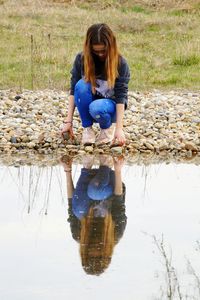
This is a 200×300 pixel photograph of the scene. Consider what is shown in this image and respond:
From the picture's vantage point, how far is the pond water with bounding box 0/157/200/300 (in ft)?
15.3

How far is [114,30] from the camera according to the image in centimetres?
1705

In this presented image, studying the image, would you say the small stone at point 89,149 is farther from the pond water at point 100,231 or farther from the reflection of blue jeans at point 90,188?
the reflection of blue jeans at point 90,188

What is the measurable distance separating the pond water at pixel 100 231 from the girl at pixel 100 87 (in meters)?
0.39

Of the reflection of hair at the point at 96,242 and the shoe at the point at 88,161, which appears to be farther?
the shoe at the point at 88,161

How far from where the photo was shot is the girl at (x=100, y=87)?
7398 mm

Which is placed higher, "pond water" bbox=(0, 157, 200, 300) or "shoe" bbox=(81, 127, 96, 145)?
"pond water" bbox=(0, 157, 200, 300)

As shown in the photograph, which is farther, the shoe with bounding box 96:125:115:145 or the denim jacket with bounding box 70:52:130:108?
the shoe with bounding box 96:125:115:145

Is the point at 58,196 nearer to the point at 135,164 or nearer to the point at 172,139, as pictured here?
the point at 135,164

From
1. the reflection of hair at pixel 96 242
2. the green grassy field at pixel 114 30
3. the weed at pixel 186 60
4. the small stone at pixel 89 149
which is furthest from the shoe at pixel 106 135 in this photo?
the weed at pixel 186 60

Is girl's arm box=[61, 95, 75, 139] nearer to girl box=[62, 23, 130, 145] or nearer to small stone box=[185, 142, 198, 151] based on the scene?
girl box=[62, 23, 130, 145]

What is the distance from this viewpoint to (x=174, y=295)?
4.53 metres

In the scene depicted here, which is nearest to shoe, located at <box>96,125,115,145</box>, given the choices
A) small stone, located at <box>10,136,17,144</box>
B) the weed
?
small stone, located at <box>10,136,17,144</box>

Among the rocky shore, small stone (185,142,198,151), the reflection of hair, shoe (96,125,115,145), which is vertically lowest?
the rocky shore

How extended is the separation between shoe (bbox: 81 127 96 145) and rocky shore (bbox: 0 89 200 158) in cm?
6
